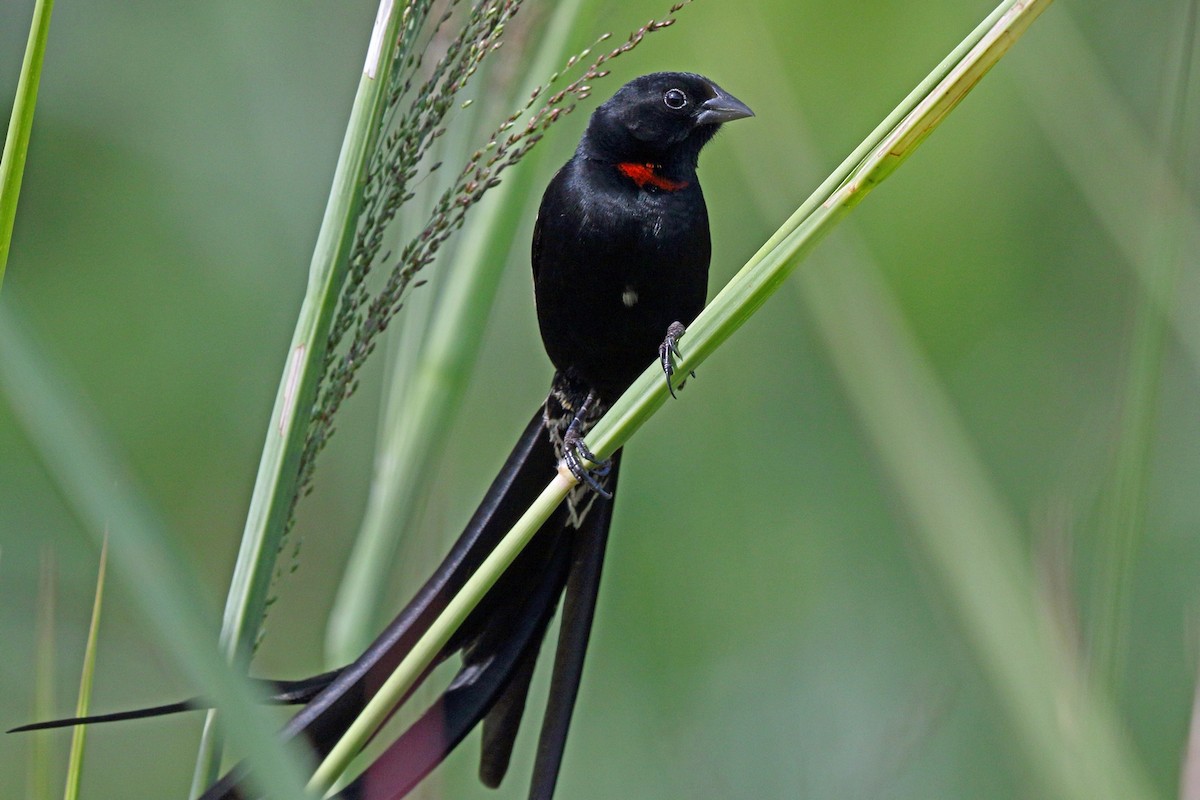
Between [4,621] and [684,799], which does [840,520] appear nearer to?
[684,799]

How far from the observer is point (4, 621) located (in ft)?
6.21

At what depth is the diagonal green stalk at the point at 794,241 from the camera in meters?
0.83

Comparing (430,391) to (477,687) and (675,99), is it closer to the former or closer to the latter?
(477,687)

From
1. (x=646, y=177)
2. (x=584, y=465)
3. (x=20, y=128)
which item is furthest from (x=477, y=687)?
(x=646, y=177)

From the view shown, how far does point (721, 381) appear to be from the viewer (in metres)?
2.00

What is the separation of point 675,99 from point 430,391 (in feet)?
2.62

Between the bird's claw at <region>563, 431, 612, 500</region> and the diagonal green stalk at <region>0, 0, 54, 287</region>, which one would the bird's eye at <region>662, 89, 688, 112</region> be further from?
the diagonal green stalk at <region>0, 0, 54, 287</region>

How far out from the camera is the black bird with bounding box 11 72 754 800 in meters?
0.99

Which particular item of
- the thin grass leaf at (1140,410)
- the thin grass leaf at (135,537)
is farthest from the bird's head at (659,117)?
the thin grass leaf at (135,537)

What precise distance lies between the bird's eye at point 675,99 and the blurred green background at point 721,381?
5.3 inches

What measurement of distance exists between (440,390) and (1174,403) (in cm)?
147

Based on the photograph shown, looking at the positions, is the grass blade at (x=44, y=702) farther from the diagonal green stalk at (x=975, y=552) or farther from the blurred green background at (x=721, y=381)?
the diagonal green stalk at (x=975, y=552)

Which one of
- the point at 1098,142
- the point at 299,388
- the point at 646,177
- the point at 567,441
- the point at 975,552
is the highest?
the point at 299,388

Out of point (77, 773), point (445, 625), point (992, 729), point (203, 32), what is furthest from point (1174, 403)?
point (203, 32)
